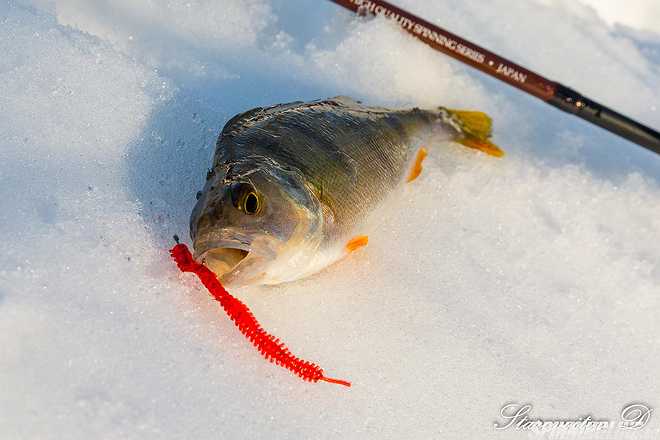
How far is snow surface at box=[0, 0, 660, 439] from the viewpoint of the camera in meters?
2.04

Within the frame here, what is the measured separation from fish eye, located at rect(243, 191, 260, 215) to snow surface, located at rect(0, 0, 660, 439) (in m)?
0.42

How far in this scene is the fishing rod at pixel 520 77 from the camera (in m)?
3.11

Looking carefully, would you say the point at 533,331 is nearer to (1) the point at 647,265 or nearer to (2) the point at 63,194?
(1) the point at 647,265

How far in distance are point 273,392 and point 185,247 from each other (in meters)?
0.55

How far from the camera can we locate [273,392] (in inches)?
83.4

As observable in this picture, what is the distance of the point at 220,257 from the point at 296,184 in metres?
0.37

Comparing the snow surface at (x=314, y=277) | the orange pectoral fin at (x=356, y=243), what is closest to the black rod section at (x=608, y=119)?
the snow surface at (x=314, y=277)

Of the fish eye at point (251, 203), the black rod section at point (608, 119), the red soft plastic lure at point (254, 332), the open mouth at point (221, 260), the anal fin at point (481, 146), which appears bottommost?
the red soft plastic lure at point (254, 332)

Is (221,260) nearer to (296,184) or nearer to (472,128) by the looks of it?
(296,184)

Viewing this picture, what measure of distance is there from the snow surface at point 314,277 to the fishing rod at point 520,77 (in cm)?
20

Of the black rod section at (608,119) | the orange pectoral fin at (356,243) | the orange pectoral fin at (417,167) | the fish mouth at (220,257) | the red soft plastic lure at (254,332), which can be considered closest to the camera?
the fish mouth at (220,257)

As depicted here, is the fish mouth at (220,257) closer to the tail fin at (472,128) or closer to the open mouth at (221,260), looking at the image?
the open mouth at (221,260)

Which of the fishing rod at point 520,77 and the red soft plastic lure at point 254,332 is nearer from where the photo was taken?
the red soft plastic lure at point 254,332

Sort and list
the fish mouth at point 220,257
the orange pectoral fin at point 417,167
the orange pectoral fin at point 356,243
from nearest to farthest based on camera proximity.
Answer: the fish mouth at point 220,257
the orange pectoral fin at point 356,243
the orange pectoral fin at point 417,167
